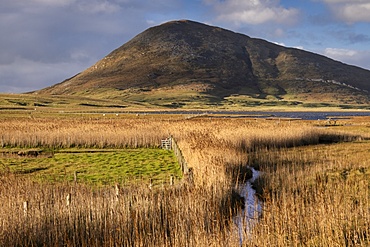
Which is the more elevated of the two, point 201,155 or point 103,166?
point 201,155

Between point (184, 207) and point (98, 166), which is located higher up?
point (184, 207)

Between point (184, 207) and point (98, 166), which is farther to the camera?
point (98, 166)

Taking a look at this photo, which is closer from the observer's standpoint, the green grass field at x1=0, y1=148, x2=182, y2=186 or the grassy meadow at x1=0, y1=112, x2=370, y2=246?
the grassy meadow at x1=0, y1=112, x2=370, y2=246

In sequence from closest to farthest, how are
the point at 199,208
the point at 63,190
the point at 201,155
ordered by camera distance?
the point at 199,208 < the point at 63,190 < the point at 201,155

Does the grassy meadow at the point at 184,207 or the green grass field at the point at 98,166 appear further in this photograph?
the green grass field at the point at 98,166

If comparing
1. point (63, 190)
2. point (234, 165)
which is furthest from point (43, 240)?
point (234, 165)

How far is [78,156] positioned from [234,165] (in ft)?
41.7

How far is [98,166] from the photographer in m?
22.8

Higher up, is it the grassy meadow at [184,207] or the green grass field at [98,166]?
the grassy meadow at [184,207]

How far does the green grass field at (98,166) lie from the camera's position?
1870cm

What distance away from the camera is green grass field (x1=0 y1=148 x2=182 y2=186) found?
1870cm

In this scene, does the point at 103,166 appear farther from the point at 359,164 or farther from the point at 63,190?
the point at 359,164

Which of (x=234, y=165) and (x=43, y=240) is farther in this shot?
(x=234, y=165)

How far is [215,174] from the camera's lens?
43.4 feet
